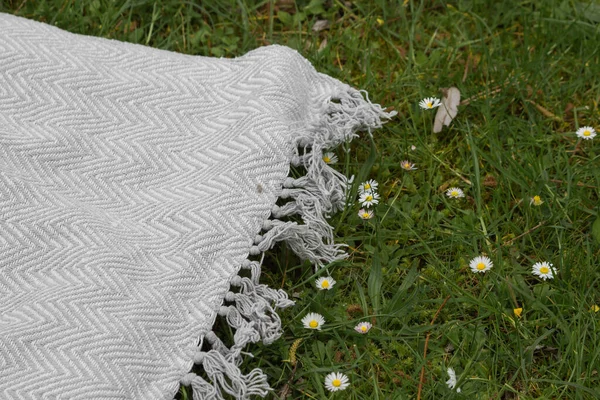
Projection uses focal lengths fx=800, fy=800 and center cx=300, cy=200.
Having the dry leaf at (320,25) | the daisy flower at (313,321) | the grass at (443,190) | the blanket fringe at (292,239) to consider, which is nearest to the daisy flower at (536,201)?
the grass at (443,190)

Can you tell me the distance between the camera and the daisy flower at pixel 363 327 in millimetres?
1500

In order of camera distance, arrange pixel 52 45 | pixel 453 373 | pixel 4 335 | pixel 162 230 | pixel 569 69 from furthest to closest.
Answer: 1. pixel 569 69
2. pixel 52 45
3. pixel 162 230
4. pixel 453 373
5. pixel 4 335

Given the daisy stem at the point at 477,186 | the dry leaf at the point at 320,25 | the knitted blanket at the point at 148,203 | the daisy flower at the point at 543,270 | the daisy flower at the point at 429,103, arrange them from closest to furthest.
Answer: the knitted blanket at the point at 148,203, the daisy flower at the point at 543,270, the daisy stem at the point at 477,186, the daisy flower at the point at 429,103, the dry leaf at the point at 320,25

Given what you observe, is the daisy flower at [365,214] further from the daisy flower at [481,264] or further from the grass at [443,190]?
the daisy flower at [481,264]

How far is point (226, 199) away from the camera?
158 centimetres

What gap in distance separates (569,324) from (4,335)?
3.28 feet

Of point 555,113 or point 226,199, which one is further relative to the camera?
point 555,113

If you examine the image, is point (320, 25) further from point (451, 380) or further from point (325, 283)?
point (451, 380)

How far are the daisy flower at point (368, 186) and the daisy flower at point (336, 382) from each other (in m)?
0.48

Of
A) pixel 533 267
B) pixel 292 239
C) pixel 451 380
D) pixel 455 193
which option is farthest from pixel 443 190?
pixel 451 380

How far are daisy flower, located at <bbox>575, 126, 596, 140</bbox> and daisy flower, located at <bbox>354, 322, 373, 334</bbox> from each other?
2.40 ft

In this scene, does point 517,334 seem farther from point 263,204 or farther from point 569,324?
point 263,204

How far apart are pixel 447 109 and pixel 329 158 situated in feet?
1.18

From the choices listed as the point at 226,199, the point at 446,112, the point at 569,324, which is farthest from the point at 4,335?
the point at 446,112
